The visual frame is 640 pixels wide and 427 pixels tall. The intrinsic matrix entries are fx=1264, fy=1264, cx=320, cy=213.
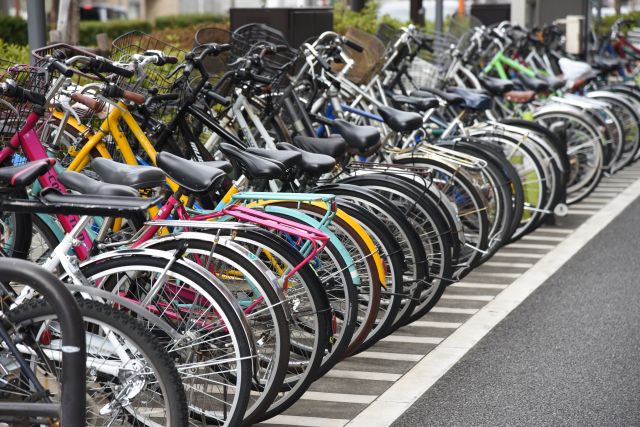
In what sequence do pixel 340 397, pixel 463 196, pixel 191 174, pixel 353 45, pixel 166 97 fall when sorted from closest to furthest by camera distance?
pixel 191 174
pixel 340 397
pixel 166 97
pixel 463 196
pixel 353 45

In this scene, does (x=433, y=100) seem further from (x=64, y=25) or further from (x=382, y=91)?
(x=64, y=25)

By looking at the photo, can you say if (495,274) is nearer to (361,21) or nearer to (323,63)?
(323,63)

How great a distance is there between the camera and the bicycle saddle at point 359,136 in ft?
21.7

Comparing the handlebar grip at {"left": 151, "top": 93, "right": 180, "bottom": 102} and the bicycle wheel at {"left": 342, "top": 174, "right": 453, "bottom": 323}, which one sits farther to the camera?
the bicycle wheel at {"left": 342, "top": 174, "right": 453, "bottom": 323}

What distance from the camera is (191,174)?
15.5 feet

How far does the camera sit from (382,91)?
913cm

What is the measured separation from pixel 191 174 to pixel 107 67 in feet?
3.04

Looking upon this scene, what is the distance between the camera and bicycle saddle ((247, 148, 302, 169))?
18.1ft

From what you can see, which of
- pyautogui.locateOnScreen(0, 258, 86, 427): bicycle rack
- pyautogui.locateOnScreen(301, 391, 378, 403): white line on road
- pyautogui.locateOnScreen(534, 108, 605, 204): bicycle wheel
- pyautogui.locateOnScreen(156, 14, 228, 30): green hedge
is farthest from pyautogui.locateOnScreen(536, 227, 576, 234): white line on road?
pyautogui.locateOnScreen(156, 14, 228, 30): green hedge

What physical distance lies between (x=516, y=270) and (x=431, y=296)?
197 centimetres

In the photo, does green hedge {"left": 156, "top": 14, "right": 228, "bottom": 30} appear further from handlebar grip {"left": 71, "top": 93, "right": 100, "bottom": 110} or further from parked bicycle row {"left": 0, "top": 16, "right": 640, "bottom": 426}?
handlebar grip {"left": 71, "top": 93, "right": 100, "bottom": 110}

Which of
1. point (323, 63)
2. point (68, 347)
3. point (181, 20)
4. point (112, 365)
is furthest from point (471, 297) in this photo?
point (181, 20)

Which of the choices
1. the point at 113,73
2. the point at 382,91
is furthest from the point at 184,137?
the point at 382,91

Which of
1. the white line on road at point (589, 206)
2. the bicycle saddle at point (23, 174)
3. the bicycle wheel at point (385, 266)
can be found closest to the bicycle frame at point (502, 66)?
the white line on road at point (589, 206)
